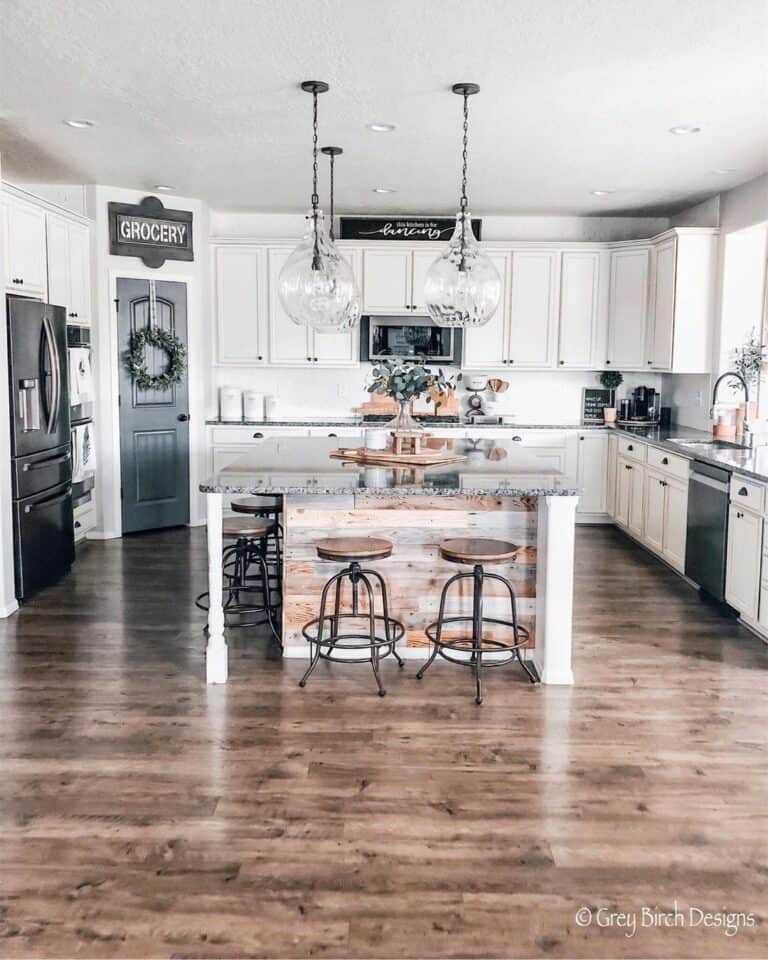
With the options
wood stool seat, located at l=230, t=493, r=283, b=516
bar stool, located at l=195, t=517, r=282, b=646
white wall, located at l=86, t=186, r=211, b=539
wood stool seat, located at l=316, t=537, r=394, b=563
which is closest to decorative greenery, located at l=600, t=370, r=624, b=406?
white wall, located at l=86, t=186, r=211, b=539

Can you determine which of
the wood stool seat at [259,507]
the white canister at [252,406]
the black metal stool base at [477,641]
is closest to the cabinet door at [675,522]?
the black metal stool base at [477,641]

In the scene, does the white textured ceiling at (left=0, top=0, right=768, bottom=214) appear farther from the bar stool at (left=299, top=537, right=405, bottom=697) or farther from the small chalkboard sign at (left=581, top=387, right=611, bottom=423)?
the bar stool at (left=299, top=537, right=405, bottom=697)

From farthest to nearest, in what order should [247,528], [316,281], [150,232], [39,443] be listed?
[150,232]
[39,443]
[316,281]
[247,528]

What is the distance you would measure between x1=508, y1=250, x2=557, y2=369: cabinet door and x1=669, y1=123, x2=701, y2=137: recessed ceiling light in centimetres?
277

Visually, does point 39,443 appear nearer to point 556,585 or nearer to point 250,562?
point 250,562

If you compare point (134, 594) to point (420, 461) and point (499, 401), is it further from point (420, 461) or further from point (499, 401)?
point (499, 401)

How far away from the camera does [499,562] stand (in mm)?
4059

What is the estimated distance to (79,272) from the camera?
6.64 m

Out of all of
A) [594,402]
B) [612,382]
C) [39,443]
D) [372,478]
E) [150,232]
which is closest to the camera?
[372,478]

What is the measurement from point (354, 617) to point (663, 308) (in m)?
4.29

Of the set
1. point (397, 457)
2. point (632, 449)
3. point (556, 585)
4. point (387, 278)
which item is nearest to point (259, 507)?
point (397, 457)

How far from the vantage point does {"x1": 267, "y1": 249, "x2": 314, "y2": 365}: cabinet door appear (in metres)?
7.89

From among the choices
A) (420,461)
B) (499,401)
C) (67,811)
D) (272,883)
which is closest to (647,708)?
(420,461)

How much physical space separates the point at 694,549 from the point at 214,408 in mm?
4465
